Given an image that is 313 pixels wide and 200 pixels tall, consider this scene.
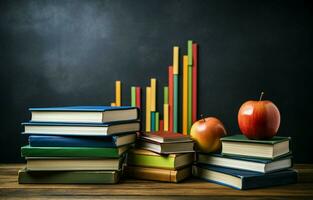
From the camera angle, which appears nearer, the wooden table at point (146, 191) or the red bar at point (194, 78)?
the wooden table at point (146, 191)

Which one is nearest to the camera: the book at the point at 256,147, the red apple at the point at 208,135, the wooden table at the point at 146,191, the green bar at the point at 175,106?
the wooden table at the point at 146,191

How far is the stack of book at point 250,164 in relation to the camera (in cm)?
124

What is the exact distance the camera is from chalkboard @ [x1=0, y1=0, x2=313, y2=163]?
65.6 inches

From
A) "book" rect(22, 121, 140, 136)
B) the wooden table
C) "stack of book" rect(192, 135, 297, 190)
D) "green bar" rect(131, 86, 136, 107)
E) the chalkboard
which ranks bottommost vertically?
the wooden table

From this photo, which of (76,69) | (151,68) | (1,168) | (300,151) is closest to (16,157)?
(1,168)

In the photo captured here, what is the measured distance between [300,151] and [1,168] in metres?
1.19

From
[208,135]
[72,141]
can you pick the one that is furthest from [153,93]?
[72,141]

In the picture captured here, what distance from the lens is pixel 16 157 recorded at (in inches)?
66.9

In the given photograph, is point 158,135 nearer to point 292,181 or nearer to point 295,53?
point 292,181

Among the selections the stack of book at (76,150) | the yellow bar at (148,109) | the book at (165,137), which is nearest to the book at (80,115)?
the stack of book at (76,150)

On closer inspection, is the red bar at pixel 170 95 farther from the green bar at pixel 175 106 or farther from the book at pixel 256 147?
the book at pixel 256 147

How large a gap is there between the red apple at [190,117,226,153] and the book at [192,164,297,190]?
0.07m

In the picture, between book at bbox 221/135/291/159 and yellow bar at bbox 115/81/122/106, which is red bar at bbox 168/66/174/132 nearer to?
yellow bar at bbox 115/81/122/106

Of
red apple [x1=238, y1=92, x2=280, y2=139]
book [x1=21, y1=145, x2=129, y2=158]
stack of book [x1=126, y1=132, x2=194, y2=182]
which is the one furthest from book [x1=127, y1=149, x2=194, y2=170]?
red apple [x1=238, y1=92, x2=280, y2=139]
